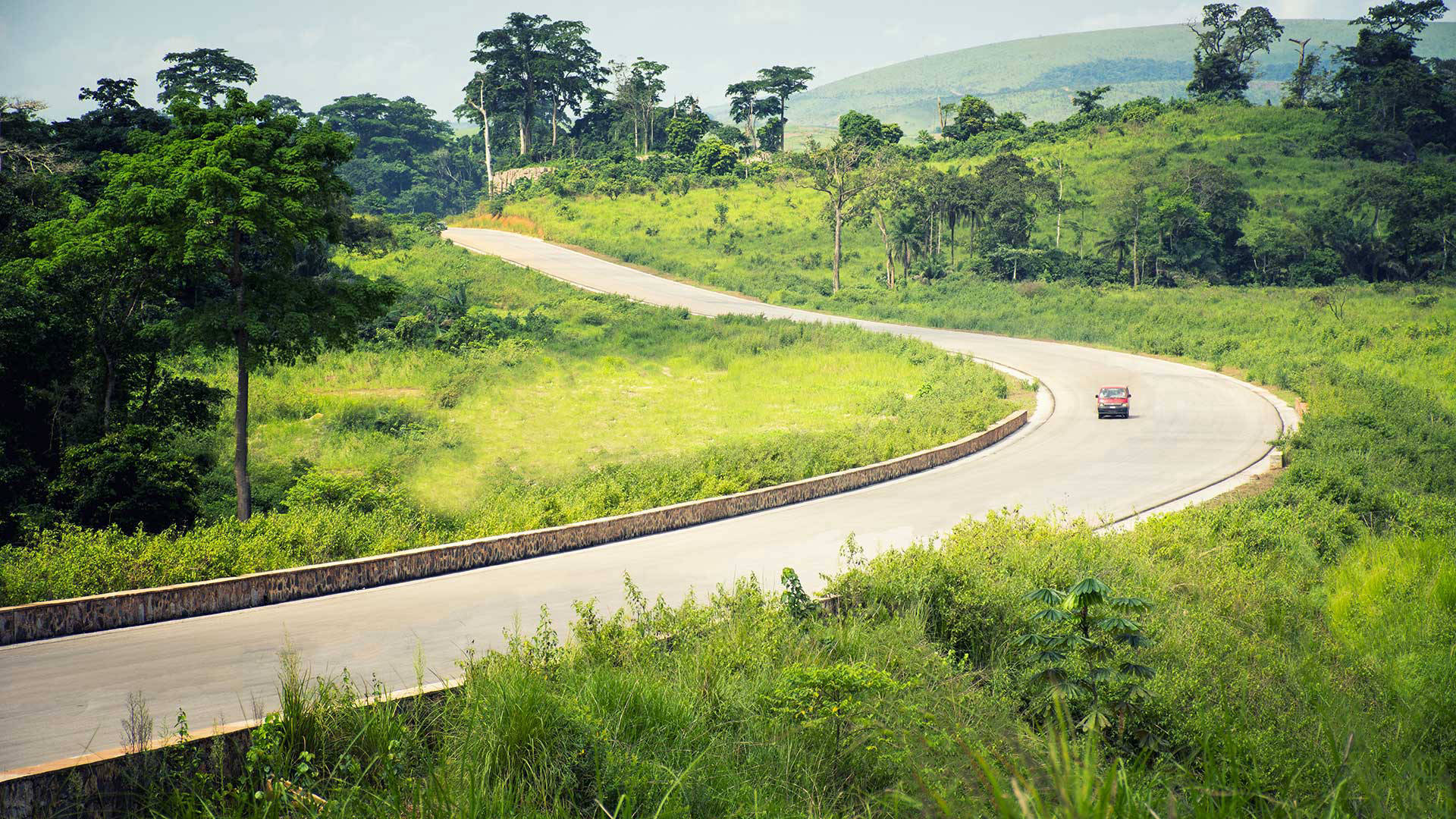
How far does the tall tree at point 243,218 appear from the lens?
55.9 ft

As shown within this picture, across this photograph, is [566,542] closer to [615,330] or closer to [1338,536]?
[1338,536]

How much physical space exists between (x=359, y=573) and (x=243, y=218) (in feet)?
24.7

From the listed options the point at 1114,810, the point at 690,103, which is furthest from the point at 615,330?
the point at 690,103

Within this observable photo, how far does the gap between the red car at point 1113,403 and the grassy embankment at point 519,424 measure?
303 centimetres

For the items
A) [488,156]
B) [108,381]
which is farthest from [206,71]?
[108,381]

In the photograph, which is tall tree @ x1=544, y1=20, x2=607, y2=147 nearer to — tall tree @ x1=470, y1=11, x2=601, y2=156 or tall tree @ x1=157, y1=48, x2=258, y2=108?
tall tree @ x1=470, y1=11, x2=601, y2=156

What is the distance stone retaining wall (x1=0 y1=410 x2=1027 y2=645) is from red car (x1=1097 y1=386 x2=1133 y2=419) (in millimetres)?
14106

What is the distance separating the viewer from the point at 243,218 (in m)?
17.4

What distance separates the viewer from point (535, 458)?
24.2 metres

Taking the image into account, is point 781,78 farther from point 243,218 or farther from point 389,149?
point 243,218

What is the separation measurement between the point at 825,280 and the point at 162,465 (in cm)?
5011

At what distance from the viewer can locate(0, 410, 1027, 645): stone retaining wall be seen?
38.8 ft

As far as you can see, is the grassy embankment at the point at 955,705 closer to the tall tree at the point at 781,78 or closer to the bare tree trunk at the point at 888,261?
the bare tree trunk at the point at 888,261

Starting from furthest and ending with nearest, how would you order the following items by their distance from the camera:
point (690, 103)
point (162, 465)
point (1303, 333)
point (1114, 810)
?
point (690, 103)
point (1303, 333)
point (162, 465)
point (1114, 810)
